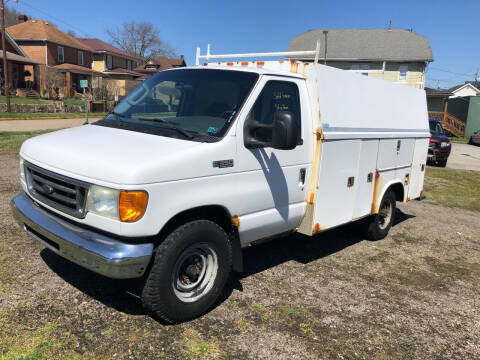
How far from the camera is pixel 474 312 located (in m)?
4.31

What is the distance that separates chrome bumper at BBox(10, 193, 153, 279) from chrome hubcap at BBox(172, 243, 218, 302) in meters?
0.47

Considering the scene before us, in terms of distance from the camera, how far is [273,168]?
406 cm

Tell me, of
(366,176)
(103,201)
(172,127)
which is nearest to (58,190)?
(103,201)

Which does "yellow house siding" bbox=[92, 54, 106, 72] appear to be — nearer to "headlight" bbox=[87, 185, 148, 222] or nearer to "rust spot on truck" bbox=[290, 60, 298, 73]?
"rust spot on truck" bbox=[290, 60, 298, 73]

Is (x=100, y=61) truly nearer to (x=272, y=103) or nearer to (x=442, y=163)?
(x=442, y=163)

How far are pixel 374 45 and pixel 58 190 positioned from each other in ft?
151

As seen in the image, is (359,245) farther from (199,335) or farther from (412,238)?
(199,335)

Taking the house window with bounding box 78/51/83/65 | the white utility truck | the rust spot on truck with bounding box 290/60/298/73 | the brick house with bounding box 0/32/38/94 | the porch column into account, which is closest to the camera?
the white utility truck

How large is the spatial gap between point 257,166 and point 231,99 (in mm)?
698

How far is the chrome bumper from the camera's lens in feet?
9.79

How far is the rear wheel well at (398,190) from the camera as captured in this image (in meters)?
6.44

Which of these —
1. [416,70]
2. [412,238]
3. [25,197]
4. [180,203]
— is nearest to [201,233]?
[180,203]

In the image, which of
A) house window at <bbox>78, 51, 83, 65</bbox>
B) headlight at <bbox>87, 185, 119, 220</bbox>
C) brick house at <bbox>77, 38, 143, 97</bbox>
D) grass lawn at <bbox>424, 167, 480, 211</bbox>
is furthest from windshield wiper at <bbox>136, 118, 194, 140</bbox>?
house window at <bbox>78, 51, 83, 65</bbox>

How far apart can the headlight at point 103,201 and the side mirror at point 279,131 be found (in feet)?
4.31
